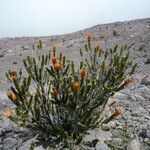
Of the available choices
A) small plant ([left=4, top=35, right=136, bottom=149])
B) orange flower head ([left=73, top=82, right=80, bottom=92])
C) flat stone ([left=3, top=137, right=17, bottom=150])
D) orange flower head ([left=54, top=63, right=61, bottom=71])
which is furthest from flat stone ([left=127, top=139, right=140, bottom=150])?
flat stone ([left=3, top=137, right=17, bottom=150])

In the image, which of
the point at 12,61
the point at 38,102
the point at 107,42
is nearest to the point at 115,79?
the point at 38,102

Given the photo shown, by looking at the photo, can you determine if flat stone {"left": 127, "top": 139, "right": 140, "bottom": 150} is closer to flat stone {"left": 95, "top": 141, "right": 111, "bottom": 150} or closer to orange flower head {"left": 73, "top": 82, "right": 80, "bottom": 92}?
flat stone {"left": 95, "top": 141, "right": 111, "bottom": 150}

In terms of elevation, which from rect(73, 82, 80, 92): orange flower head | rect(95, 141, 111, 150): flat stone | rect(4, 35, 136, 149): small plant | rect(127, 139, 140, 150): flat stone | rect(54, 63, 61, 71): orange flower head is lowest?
rect(127, 139, 140, 150): flat stone

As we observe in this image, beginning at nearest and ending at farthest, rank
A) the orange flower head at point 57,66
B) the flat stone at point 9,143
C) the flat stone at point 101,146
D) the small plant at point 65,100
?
the orange flower head at point 57,66
the small plant at point 65,100
the flat stone at point 101,146
the flat stone at point 9,143

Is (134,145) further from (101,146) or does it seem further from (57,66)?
(57,66)

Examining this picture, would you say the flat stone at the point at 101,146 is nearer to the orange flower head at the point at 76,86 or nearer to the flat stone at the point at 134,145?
the flat stone at the point at 134,145

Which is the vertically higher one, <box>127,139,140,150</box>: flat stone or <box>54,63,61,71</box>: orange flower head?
<box>54,63,61,71</box>: orange flower head

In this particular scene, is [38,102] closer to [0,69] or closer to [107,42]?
[0,69]

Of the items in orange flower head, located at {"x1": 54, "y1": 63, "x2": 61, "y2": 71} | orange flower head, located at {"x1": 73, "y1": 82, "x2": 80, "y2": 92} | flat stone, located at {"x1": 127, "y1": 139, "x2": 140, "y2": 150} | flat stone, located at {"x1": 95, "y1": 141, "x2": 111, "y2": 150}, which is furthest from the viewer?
flat stone, located at {"x1": 127, "y1": 139, "x2": 140, "y2": 150}

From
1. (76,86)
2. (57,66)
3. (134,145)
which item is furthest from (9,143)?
(134,145)

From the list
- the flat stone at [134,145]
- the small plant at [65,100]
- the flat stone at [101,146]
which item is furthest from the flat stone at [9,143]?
the flat stone at [134,145]

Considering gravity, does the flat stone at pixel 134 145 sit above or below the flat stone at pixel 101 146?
below

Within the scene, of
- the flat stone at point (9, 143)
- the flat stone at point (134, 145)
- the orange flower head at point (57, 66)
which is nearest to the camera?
the orange flower head at point (57, 66)
